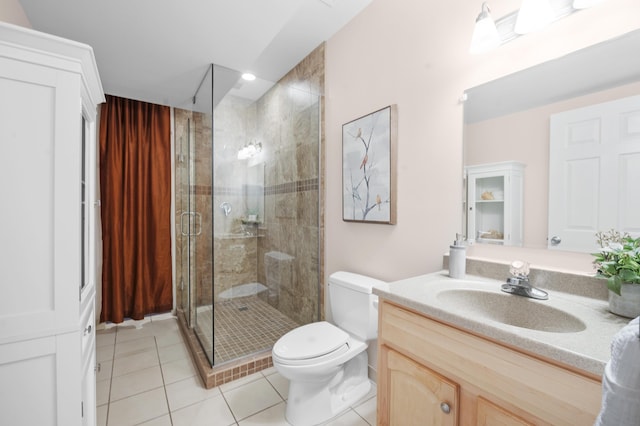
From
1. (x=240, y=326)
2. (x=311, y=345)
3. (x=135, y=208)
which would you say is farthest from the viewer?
(x=135, y=208)

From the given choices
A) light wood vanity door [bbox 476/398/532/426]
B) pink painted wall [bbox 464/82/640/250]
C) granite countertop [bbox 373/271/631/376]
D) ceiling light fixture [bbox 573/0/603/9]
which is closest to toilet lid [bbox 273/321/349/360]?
granite countertop [bbox 373/271/631/376]

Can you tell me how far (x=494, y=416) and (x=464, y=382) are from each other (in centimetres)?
10

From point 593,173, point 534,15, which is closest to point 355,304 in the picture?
point 593,173

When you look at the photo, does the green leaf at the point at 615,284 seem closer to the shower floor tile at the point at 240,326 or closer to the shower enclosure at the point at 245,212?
the shower enclosure at the point at 245,212

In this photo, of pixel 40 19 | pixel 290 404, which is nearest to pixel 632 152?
pixel 290 404

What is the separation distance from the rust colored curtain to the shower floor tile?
91 cm

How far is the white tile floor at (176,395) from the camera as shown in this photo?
5.32 ft

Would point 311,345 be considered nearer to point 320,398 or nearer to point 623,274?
point 320,398

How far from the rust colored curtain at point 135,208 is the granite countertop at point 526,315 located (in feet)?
9.12

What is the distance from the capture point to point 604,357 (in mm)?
610

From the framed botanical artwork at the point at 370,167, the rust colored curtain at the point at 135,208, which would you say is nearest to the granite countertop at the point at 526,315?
the framed botanical artwork at the point at 370,167

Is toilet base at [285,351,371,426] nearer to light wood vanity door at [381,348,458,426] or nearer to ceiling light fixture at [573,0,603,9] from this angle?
light wood vanity door at [381,348,458,426]

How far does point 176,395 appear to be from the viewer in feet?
6.00

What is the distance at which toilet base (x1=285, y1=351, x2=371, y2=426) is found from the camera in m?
1.57
